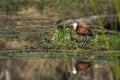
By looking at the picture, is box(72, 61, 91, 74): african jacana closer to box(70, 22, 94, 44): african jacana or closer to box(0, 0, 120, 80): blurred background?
box(0, 0, 120, 80): blurred background

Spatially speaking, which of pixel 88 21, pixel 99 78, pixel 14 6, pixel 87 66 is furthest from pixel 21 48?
pixel 14 6

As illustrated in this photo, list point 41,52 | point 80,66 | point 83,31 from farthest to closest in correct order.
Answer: point 83,31 < point 41,52 < point 80,66

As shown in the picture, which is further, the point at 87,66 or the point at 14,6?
the point at 14,6

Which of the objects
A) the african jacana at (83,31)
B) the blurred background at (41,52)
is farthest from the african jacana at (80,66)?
the african jacana at (83,31)

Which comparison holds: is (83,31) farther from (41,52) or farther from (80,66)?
(80,66)

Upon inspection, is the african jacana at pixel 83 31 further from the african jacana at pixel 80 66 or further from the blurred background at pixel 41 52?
the african jacana at pixel 80 66

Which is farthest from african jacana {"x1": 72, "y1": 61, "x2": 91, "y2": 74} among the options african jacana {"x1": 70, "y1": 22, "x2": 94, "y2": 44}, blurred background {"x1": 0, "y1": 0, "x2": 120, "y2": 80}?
african jacana {"x1": 70, "y1": 22, "x2": 94, "y2": 44}

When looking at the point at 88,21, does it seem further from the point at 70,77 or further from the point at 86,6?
the point at 70,77

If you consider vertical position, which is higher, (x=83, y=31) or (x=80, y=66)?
(x=83, y=31)

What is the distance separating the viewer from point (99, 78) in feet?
15.6

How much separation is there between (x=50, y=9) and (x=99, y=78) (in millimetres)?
4667

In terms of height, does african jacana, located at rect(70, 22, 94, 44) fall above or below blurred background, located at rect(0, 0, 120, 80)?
above

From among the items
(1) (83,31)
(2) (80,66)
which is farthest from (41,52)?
(1) (83,31)

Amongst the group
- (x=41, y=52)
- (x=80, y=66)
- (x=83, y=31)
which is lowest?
(x=80, y=66)
